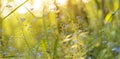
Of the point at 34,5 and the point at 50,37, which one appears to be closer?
the point at 50,37

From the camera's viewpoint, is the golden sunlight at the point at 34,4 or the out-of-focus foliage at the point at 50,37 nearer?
the out-of-focus foliage at the point at 50,37

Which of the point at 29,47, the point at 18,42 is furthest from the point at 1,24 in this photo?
the point at 29,47

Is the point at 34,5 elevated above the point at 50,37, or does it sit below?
above

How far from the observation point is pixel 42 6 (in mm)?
2018

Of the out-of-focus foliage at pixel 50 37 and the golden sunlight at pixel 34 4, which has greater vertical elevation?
the golden sunlight at pixel 34 4

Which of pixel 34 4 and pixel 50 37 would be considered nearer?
pixel 50 37

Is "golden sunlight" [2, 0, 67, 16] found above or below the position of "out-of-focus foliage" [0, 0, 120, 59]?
above

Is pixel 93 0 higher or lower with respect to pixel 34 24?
higher

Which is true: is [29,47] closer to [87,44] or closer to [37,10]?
[87,44]

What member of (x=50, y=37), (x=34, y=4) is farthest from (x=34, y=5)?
(x=50, y=37)

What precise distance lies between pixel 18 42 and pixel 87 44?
14.8 inches

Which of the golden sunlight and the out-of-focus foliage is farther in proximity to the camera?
the golden sunlight

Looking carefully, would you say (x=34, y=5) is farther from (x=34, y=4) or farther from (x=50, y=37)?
(x=50, y=37)

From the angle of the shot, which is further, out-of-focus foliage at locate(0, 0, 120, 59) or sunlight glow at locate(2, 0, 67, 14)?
sunlight glow at locate(2, 0, 67, 14)
